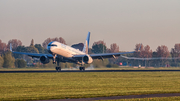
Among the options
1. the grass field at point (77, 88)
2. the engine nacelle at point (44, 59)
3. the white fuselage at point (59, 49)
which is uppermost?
the white fuselage at point (59, 49)

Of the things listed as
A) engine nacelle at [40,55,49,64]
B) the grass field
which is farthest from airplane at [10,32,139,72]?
the grass field

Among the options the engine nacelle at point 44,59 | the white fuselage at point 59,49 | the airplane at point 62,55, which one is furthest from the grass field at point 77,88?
the engine nacelle at point 44,59

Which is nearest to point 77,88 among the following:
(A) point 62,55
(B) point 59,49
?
(B) point 59,49

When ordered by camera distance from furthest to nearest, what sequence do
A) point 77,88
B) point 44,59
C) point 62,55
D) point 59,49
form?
point 44,59
point 62,55
point 59,49
point 77,88

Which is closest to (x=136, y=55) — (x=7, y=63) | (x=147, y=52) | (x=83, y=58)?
(x=147, y=52)

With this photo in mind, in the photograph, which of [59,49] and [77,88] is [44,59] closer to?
[59,49]

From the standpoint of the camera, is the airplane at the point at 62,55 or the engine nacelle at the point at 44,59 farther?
the engine nacelle at the point at 44,59

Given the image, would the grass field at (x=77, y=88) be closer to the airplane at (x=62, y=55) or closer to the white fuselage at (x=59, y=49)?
the white fuselage at (x=59, y=49)

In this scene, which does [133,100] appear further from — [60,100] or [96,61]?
[96,61]

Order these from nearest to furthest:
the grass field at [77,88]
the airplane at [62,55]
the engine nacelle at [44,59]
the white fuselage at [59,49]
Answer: the grass field at [77,88], the white fuselage at [59,49], the airplane at [62,55], the engine nacelle at [44,59]

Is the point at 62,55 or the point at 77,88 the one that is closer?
the point at 77,88

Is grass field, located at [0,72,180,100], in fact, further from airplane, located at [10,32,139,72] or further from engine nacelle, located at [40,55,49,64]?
engine nacelle, located at [40,55,49,64]

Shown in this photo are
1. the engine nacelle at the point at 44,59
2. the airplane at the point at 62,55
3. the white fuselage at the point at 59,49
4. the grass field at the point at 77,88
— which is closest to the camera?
the grass field at the point at 77,88

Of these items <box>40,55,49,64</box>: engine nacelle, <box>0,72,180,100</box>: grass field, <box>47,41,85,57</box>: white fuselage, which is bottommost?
<box>0,72,180,100</box>: grass field
